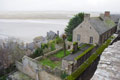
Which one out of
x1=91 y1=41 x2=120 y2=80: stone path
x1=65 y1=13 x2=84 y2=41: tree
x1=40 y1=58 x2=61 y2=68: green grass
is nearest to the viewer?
x1=91 y1=41 x2=120 y2=80: stone path

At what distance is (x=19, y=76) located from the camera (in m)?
16.0

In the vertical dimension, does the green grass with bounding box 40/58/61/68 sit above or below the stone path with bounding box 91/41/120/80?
below

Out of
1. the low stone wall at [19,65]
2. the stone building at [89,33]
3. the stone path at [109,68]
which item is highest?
the stone path at [109,68]

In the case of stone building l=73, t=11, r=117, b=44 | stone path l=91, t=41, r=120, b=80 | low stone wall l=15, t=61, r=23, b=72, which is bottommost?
low stone wall l=15, t=61, r=23, b=72

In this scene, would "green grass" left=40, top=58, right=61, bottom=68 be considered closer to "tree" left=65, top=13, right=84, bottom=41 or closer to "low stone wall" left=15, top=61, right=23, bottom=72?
"low stone wall" left=15, top=61, right=23, bottom=72

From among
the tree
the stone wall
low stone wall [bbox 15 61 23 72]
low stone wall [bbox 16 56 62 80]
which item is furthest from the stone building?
low stone wall [bbox 15 61 23 72]

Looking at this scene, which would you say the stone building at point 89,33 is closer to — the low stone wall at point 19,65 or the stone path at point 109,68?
the low stone wall at point 19,65

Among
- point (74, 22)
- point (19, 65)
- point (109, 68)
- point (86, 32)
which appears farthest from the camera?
point (74, 22)

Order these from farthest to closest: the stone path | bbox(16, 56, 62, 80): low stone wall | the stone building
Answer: the stone building < bbox(16, 56, 62, 80): low stone wall < the stone path

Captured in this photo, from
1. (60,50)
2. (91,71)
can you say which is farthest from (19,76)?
(91,71)

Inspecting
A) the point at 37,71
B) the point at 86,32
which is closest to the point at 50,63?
the point at 37,71

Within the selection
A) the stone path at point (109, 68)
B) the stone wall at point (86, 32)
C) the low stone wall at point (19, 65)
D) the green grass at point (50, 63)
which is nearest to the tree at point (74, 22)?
the stone wall at point (86, 32)

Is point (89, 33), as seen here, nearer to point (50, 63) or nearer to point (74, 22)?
point (50, 63)

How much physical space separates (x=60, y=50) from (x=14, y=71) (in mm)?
9651
